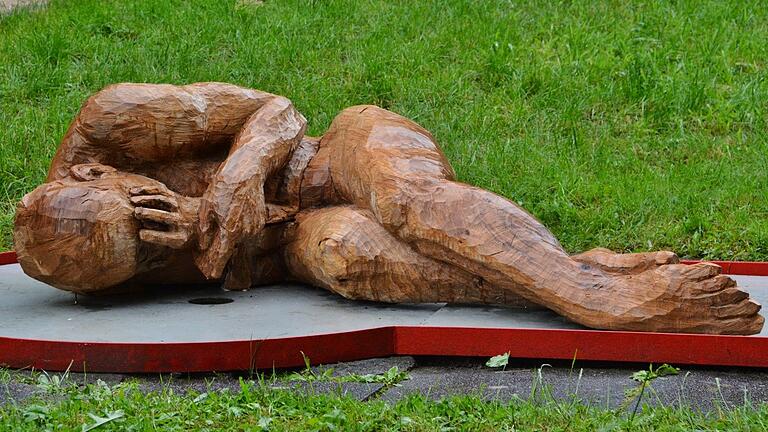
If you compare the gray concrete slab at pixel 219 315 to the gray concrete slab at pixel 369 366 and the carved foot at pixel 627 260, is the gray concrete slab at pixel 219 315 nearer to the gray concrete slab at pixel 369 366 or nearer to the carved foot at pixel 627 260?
the gray concrete slab at pixel 369 366

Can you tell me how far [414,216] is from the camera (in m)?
4.48

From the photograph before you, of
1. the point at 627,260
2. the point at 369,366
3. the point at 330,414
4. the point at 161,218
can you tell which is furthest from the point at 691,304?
the point at 161,218

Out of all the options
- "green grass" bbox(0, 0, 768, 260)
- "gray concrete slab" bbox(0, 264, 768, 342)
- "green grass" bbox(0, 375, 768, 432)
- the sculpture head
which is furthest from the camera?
"green grass" bbox(0, 0, 768, 260)

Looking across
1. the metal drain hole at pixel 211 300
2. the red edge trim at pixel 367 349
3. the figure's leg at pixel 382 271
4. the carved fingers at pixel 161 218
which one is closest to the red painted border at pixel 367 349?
the red edge trim at pixel 367 349

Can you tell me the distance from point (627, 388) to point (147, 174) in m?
2.28

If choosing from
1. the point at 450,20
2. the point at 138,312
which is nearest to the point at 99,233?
the point at 138,312

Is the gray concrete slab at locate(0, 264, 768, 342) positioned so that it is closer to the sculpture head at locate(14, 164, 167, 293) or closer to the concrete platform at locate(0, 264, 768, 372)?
the concrete platform at locate(0, 264, 768, 372)

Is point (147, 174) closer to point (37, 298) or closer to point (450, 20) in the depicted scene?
point (37, 298)

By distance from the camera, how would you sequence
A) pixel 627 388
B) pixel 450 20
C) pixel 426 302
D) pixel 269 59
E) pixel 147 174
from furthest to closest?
pixel 450 20 → pixel 269 59 → pixel 147 174 → pixel 426 302 → pixel 627 388

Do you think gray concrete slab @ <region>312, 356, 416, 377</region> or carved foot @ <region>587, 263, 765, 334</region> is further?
gray concrete slab @ <region>312, 356, 416, 377</region>

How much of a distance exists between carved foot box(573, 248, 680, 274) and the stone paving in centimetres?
35

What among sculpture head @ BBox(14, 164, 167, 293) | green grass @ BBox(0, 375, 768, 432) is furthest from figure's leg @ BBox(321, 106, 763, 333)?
sculpture head @ BBox(14, 164, 167, 293)

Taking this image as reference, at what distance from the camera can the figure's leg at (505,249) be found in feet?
13.1

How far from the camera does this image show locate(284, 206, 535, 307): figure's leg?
179 inches
